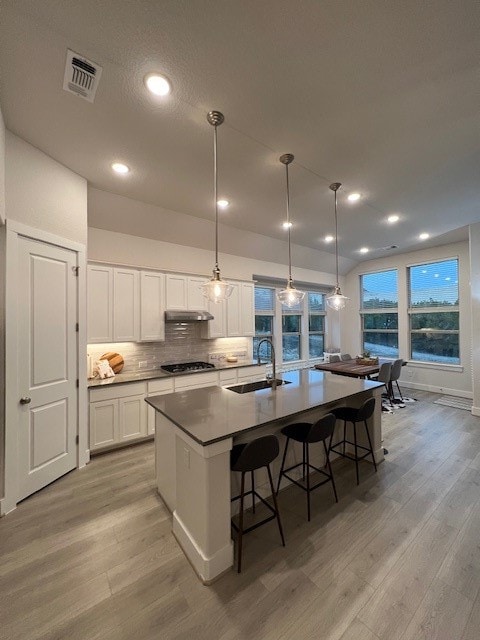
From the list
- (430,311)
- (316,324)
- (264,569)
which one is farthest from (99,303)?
(430,311)

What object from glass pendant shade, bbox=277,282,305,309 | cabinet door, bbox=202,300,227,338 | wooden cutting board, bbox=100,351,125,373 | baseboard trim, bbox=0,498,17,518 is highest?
glass pendant shade, bbox=277,282,305,309

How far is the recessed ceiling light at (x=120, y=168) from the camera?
8.68ft

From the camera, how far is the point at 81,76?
5.53 ft

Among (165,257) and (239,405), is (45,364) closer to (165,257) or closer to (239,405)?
(239,405)

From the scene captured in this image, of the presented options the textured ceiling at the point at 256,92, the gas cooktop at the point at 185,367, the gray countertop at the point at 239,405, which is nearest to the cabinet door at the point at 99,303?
the gas cooktop at the point at 185,367

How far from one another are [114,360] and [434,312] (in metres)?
6.58

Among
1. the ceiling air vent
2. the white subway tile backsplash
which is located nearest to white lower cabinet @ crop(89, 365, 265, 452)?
the white subway tile backsplash

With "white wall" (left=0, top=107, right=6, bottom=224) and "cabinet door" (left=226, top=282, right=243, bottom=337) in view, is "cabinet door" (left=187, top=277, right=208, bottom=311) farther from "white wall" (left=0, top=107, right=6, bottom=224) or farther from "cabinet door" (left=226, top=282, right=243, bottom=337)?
"white wall" (left=0, top=107, right=6, bottom=224)

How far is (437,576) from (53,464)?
10.8 feet

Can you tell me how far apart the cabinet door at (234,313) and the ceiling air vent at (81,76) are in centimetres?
332

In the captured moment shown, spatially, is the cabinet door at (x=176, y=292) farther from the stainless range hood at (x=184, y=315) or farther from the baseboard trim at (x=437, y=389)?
the baseboard trim at (x=437, y=389)

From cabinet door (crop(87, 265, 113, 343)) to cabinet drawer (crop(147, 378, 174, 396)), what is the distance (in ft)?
2.74

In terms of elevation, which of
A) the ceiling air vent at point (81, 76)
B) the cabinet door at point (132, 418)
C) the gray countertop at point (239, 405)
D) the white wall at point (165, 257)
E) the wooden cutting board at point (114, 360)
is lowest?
the cabinet door at point (132, 418)

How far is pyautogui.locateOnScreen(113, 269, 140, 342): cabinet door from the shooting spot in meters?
3.65
